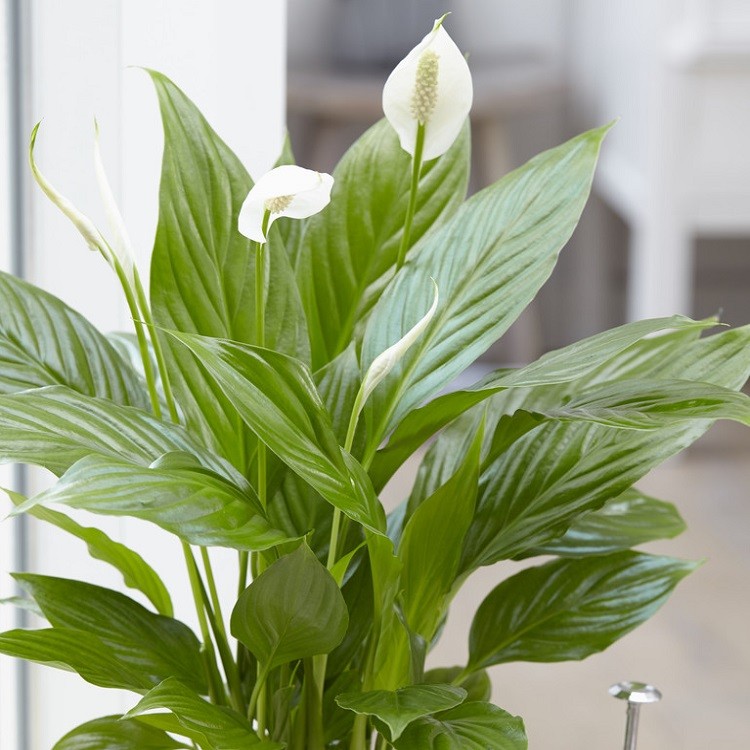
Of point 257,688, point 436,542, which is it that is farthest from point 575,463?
point 257,688

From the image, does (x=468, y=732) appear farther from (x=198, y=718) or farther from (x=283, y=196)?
(x=283, y=196)

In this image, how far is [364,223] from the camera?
2.15ft

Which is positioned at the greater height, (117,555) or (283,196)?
(283,196)

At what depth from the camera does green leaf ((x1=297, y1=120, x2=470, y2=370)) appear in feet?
2.15

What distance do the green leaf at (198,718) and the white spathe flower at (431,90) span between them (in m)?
0.27

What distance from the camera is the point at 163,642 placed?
23.5 inches

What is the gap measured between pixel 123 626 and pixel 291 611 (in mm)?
117

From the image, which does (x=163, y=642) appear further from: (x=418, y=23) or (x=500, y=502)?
(x=418, y=23)

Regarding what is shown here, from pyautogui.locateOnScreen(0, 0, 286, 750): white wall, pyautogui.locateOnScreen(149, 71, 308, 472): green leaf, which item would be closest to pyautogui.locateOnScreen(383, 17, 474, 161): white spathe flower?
pyautogui.locateOnScreen(149, 71, 308, 472): green leaf

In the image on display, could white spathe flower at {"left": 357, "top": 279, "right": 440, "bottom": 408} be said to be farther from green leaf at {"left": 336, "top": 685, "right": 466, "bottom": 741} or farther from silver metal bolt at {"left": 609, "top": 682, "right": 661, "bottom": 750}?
silver metal bolt at {"left": 609, "top": 682, "right": 661, "bottom": 750}

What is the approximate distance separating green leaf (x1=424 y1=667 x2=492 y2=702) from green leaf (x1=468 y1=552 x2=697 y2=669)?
0.10 ft

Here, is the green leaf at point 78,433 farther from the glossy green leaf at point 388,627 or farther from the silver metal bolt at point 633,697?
the silver metal bolt at point 633,697

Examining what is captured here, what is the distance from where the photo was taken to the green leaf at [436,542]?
0.55 m

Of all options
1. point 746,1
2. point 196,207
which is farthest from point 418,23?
point 196,207
